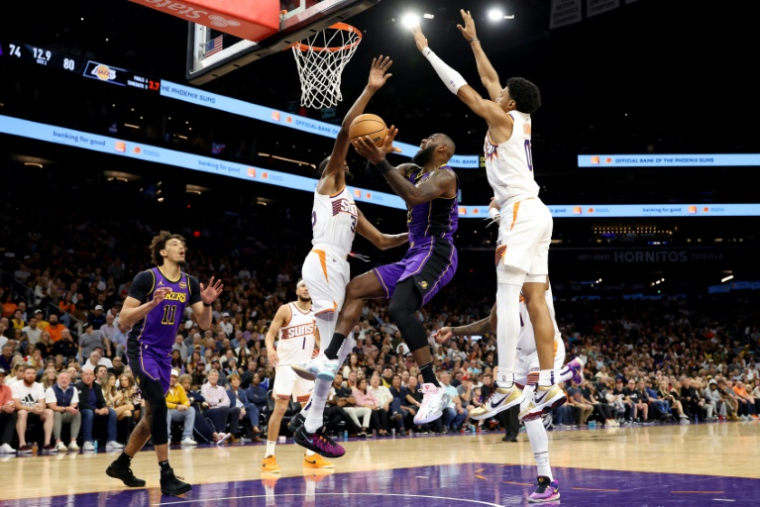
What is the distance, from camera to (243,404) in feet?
46.8

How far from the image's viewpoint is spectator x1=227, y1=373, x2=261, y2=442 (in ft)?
45.6

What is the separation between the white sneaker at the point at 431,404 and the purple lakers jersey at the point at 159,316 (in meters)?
2.47

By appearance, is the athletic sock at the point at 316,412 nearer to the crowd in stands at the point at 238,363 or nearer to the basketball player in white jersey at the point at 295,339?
the basketball player in white jersey at the point at 295,339

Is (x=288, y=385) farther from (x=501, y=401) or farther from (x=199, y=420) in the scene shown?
(x=199, y=420)

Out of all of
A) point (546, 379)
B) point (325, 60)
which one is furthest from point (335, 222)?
point (325, 60)

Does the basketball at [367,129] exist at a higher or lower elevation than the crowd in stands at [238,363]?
higher

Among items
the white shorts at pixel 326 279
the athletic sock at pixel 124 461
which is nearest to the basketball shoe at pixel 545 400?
the white shorts at pixel 326 279

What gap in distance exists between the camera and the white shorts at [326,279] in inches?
258

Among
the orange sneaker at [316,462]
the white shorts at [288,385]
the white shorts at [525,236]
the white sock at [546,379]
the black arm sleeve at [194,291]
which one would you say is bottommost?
the orange sneaker at [316,462]

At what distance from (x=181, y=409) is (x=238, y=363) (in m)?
2.79

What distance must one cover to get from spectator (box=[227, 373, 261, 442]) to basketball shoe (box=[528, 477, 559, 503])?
905 cm

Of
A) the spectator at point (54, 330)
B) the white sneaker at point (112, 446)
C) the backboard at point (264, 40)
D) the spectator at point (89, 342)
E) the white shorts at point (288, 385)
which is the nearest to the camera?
the backboard at point (264, 40)

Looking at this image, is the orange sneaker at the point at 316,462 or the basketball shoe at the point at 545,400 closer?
the basketball shoe at the point at 545,400

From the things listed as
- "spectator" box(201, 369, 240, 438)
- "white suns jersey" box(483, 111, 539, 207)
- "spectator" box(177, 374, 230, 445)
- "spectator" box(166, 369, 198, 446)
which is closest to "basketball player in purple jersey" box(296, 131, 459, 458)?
"white suns jersey" box(483, 111, 539, 207)
